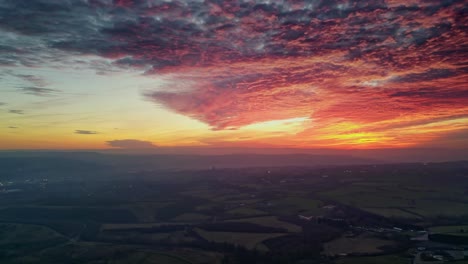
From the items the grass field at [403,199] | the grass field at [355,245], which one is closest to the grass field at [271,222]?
the grass field at [355,245]

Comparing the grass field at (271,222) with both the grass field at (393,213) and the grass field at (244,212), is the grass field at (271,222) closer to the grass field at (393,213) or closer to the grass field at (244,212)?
the grass field at (244,212)

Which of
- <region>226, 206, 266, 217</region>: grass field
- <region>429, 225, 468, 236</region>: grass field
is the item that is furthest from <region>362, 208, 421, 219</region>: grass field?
<region>226, 206, 266, 217</region>: grass field

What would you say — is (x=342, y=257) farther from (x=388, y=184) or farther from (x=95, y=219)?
(x=388, y=184)

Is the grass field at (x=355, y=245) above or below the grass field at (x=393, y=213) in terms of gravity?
below

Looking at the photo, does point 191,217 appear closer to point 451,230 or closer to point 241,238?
point 241,238

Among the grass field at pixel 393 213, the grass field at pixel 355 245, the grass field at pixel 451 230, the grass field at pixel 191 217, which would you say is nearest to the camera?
the grass field at pixel 355 245

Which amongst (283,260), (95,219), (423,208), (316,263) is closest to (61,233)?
(95,219)

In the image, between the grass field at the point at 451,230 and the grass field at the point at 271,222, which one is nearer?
the grass field at the point at 451,230

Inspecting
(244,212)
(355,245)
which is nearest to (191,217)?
(244,212)

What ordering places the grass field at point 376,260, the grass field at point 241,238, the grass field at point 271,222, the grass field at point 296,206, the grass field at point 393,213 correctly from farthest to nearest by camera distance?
the grass field at point 296,206 < the grass field at point 393,213 < the grass field at point 271,222 < the grass field at point 241,238 < the grass field at point 376,260
